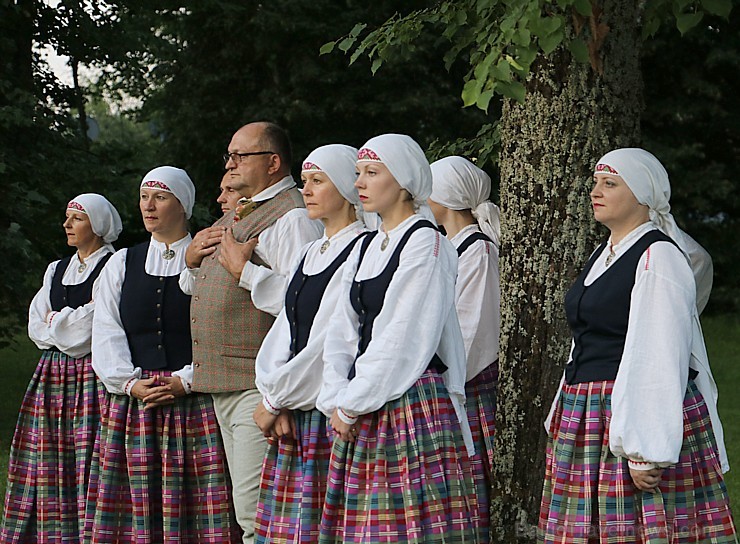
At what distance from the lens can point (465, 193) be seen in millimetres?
5500

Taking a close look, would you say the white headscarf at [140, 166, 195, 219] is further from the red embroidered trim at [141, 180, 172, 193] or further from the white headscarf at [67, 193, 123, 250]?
the white headscarf at [67, 193, 123, 250]

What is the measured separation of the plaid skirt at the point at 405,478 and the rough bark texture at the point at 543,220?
Answer: 64cm

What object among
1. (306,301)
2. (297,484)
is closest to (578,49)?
(306,301)

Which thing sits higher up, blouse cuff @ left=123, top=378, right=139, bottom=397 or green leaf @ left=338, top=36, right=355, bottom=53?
green leaf @ left=338, top=36, right=355, bottom=53

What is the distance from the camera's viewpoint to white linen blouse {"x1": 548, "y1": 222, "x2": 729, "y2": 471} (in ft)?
12.4

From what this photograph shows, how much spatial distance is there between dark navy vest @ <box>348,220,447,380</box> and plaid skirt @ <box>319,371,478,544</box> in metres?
0.19

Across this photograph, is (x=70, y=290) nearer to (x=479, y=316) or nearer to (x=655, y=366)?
(x=479, y=316)

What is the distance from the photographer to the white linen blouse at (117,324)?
539 cm

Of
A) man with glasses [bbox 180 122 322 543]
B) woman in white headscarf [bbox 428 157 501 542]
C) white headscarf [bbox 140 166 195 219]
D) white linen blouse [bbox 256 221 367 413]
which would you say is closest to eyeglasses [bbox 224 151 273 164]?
man with glasses [bbox 180 122 322 543]

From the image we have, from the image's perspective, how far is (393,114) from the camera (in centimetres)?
1539

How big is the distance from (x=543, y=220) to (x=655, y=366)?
96 cm

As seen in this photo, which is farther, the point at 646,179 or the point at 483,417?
the point at 483,417

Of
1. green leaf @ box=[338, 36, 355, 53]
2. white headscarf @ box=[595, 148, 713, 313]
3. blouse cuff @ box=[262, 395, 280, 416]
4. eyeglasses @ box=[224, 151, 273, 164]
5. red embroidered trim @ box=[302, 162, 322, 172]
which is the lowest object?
blouse cuff @ box=[262, 395, 280, 416]

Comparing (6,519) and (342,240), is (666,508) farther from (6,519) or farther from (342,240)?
(6,519)
